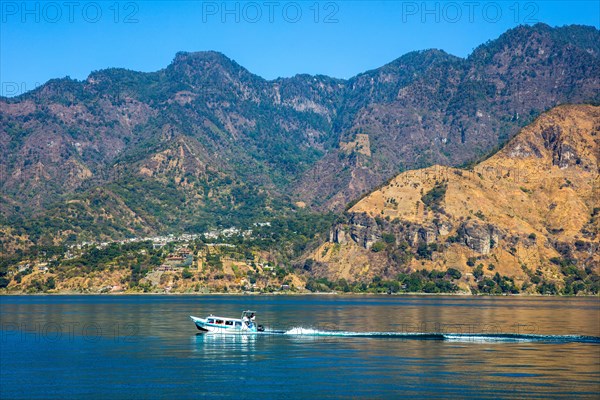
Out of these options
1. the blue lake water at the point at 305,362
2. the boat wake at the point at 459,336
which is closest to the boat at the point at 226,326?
the blue lake water at the point at 305,362

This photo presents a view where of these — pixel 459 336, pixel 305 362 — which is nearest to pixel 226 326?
pixel 305 362

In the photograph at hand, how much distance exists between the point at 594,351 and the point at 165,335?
258 feet

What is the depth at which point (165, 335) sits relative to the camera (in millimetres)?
166750

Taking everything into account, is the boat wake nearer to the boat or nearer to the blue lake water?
the blue lake water

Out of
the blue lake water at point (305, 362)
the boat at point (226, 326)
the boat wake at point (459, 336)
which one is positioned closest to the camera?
the blue lake water at point (305, 362)

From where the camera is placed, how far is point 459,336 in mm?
158500

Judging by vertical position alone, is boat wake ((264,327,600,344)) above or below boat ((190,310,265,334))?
below

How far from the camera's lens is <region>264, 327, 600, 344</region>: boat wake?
153 metres

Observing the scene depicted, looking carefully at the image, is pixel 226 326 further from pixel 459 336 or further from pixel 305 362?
pixel 459 336

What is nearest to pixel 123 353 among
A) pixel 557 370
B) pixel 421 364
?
pixel 421 364

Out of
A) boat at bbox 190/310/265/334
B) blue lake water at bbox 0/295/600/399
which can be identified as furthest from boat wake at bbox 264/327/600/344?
boat at bbox 190/310/265/334

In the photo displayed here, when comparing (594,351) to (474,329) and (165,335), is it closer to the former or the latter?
(474,329)

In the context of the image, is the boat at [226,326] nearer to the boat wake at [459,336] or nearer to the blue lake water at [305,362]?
the blue lake water at [305,362]

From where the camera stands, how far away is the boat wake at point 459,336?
153375mm
